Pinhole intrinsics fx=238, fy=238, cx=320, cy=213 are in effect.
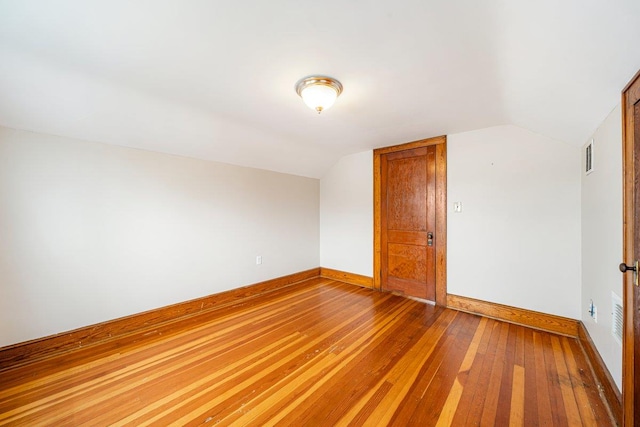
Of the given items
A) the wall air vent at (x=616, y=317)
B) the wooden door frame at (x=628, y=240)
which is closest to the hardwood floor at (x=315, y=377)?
the wooden door frame at (x=628, y=240)

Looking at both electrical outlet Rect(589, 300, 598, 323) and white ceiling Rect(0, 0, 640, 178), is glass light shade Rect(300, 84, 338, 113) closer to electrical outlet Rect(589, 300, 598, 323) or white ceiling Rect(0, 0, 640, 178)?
white ceiling Rect(0, 0, 640, 178)

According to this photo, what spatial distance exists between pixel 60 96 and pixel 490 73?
3.23 meters

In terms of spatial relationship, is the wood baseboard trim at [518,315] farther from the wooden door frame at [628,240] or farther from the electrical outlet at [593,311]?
the wooden door frame at [628,240]

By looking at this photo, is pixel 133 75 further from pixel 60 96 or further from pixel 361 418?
pixel 361 418

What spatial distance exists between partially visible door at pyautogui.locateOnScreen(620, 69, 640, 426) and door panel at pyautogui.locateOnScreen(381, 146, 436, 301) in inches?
76.9

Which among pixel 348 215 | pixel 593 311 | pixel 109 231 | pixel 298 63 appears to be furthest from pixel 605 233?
pixel 109 231

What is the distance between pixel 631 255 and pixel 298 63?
→ 2199 mm

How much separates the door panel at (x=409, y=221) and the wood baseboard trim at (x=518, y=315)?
1.16 ft

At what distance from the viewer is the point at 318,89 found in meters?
1.81

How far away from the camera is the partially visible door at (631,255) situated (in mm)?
1188

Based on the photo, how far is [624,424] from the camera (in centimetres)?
124

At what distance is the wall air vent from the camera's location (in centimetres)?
146

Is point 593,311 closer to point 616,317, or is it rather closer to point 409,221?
point 616,317

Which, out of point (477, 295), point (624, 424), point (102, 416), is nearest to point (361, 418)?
point (624, 424)
